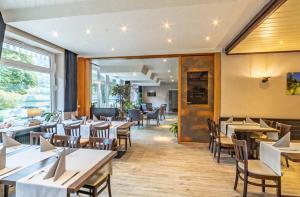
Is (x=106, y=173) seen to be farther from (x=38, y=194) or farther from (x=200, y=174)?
(x=200, y=174)

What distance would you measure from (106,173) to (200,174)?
201 cm

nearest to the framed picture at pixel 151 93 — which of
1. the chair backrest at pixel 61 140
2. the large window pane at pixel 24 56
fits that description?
the large window pane at pixel 24 56

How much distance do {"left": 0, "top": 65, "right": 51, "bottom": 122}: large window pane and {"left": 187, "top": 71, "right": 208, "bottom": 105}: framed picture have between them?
4353 mm

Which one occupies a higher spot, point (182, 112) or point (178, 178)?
A: point (182, 112)

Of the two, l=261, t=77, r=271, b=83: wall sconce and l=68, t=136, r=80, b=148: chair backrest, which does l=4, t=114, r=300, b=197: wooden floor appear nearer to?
l=68, t=136, r=80, b=148: chair backrest

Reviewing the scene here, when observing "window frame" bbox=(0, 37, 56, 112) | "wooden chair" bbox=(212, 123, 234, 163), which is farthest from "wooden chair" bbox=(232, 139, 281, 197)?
"window frame" bbox=(0, 37, 56, 112)

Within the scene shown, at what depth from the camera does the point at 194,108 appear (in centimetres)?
613

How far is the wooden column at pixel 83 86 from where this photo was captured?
670 centimetres

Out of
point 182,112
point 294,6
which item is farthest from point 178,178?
point 294,6

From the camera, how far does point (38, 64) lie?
5316mm

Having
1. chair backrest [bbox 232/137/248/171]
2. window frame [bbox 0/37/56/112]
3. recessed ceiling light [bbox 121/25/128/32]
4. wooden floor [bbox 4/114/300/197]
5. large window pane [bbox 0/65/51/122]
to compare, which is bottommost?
wooden floor [bbox 4/114/300/197]

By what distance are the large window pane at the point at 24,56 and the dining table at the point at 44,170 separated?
2755mm

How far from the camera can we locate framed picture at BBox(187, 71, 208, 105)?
609 centimetres

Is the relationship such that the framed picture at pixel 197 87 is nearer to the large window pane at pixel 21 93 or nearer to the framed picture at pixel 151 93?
the large window pane at pixel 21 93
